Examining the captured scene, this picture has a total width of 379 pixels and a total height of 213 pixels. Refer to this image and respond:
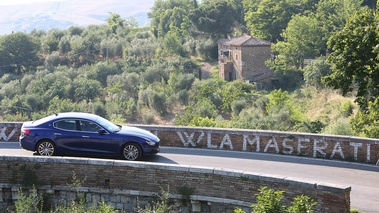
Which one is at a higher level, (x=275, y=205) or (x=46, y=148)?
(x=46, y=148)

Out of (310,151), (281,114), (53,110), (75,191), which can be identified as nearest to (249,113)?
(281,114)

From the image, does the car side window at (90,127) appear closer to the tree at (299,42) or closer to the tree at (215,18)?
the tree at (299,42)

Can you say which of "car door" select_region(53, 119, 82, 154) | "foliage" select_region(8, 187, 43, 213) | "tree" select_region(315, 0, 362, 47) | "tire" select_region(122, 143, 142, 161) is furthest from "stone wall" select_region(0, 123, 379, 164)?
"tree" select_region(315, 0, 362, 47)

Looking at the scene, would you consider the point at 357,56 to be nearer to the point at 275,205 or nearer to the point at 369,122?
the point at 369,122

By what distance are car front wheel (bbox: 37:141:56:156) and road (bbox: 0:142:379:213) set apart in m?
1.12

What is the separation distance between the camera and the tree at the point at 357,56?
17453 millimetres

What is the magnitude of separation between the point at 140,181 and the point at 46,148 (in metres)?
3.39

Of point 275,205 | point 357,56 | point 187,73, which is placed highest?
point 187,73

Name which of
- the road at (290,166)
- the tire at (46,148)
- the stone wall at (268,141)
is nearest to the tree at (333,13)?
the stone wall at (268,141)

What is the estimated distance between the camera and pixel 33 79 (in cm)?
6788

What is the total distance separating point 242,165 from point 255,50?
54.9 m

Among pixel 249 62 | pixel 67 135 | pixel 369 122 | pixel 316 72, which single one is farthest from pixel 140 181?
pixel 249 62

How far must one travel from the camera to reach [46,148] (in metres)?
15.2

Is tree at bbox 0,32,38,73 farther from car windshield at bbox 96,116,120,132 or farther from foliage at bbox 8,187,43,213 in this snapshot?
foliage at bbox 8,187,43,213
